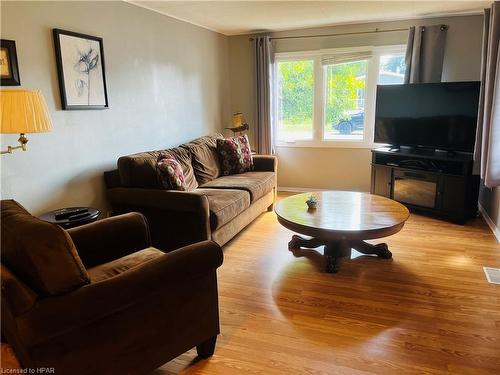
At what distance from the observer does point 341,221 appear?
2830 millimetres

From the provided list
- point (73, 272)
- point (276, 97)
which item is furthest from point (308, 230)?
point (276, 97)

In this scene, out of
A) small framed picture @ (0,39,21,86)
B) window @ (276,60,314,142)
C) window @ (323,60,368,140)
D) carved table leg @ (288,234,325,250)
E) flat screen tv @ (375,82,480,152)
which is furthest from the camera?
window @ (276,60,314,142)

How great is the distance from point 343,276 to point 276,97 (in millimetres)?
3209

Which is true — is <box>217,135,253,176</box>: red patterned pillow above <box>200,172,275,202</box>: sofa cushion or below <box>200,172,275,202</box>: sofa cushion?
above

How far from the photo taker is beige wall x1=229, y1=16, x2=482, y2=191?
14.1ft

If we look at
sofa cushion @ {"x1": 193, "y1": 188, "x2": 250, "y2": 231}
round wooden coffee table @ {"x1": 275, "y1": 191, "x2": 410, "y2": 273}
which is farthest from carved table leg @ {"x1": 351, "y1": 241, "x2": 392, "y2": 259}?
sofa cushion @ {"x1": 193, "y1": 188, "x2": 250, "y2": 231}

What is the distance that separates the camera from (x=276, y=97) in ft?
17.5

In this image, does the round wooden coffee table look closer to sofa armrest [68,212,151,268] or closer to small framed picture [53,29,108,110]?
sofa armrest [68,212,151,268]

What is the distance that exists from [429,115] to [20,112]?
397 centimetres

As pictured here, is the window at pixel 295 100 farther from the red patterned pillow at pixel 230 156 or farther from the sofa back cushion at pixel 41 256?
the sofa back cushion at pixel 41 256

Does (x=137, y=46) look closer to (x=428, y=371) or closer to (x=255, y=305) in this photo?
(x=255, y=305)

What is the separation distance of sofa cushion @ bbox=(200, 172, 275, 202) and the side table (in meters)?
1.43

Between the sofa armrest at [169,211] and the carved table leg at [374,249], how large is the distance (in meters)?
1.29

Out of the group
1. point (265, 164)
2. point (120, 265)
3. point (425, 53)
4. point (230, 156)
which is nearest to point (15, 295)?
point (120, 265)
